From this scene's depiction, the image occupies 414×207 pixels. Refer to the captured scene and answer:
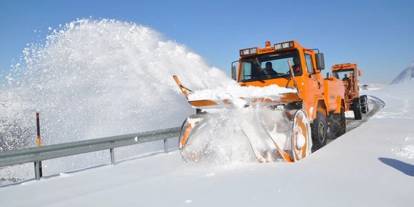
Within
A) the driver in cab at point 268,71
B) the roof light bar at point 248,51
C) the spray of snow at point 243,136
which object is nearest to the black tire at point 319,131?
the driver in cab at point 268,71

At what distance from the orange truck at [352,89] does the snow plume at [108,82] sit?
587cm

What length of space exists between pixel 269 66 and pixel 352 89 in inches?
463

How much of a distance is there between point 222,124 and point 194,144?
71cm

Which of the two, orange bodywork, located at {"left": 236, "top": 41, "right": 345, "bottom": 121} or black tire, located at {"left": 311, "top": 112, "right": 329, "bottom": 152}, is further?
black tire, located at {"left": 311, "top": 112, "right": 329, "bottom": 152}

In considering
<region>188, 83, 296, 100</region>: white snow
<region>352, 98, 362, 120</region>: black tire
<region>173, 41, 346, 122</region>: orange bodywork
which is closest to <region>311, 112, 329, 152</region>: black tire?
<region>173, 41, 346, 122</region>: orange bodywork

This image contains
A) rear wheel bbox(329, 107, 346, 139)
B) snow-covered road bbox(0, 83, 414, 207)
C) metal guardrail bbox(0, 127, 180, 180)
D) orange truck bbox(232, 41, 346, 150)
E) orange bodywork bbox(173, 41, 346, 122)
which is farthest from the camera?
rear wheel bbox(329, 107, 346, 139)

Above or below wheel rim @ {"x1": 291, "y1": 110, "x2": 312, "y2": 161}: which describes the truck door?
above

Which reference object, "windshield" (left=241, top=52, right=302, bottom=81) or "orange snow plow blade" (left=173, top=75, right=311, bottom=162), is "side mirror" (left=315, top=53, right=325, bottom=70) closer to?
"windshield" (left=241, top=52, right=302, bottom=81)

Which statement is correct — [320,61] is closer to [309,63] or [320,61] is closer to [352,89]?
[309,63]

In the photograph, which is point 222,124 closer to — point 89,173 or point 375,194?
point 89,173

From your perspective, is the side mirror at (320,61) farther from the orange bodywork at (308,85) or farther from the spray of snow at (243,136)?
the spray of snow at (243,136)

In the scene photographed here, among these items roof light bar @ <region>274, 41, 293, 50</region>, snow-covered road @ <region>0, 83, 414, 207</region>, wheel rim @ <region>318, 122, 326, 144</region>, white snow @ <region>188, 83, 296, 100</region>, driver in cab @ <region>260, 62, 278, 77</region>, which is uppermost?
roof light bar @ <region>274, 41, 293, 50</region>

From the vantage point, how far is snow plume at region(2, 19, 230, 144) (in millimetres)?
11258

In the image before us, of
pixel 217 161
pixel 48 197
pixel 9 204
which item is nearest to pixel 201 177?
pixel 217 161
